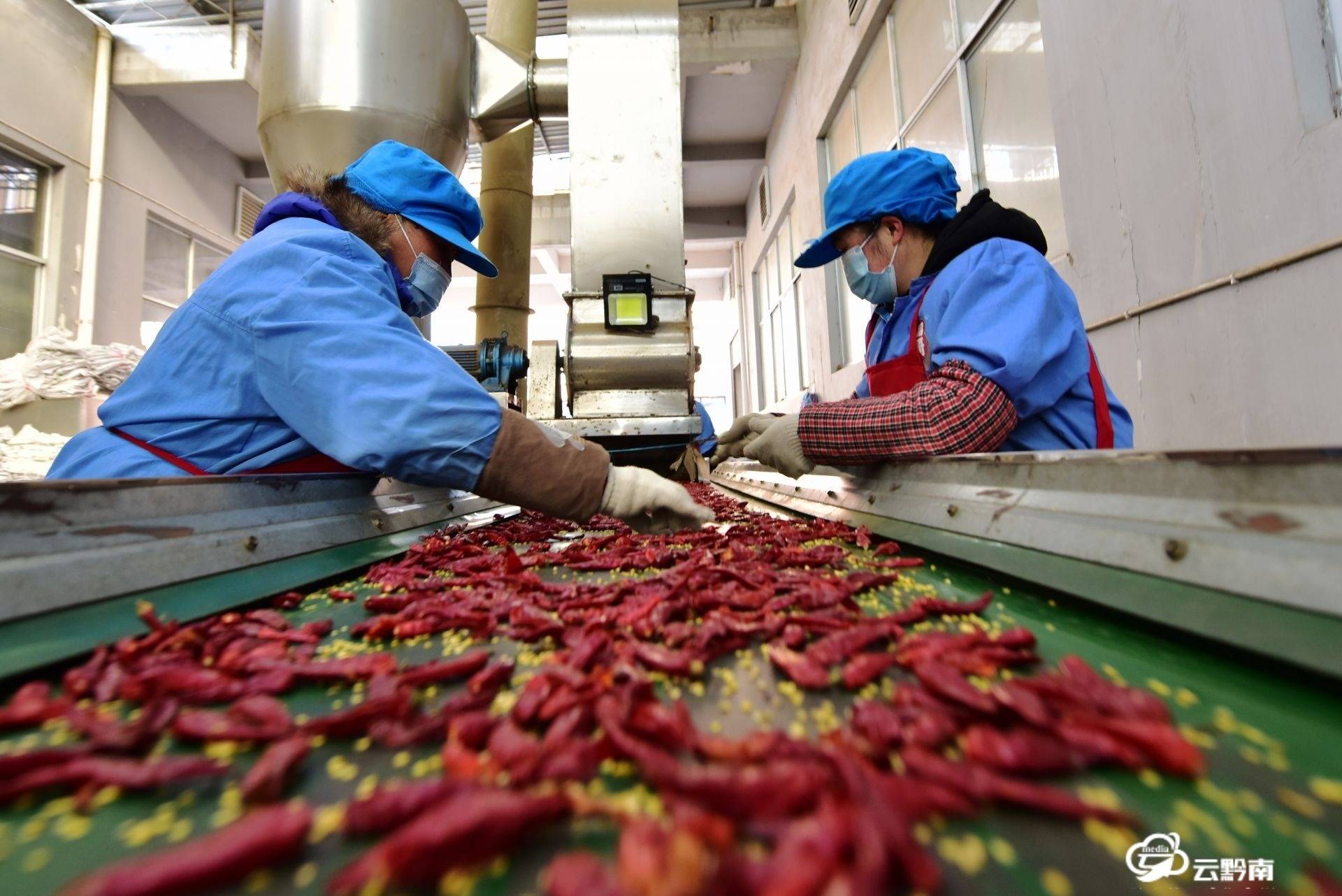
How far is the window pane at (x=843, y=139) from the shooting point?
267 inches

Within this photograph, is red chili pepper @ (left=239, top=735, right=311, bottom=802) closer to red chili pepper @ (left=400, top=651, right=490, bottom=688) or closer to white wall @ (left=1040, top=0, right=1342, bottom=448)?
red chili pepper @ (left=400, top=651, right=490, bottom=688)

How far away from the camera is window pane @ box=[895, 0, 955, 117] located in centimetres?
458

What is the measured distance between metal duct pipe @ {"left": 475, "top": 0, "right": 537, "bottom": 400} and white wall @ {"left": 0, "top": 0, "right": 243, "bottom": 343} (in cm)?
593

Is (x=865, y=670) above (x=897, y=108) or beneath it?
beneath

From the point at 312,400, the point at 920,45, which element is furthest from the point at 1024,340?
the point at 920,45

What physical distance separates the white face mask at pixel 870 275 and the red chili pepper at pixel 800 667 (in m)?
2.00

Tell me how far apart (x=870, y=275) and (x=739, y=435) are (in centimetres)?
113

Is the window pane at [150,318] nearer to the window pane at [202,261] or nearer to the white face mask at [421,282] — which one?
the window pane at [202,261]

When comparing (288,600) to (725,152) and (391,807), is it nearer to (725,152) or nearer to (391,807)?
(391,807)

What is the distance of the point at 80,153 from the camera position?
7.38 metres

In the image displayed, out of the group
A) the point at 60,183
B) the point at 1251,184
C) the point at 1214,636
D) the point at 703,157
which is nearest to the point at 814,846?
the point at 1214,636

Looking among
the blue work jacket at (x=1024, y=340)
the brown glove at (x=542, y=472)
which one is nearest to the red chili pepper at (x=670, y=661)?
the brown glove at (x=542, y=472)

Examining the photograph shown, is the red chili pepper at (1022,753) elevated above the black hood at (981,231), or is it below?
below

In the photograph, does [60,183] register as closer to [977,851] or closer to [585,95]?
[585,95]
